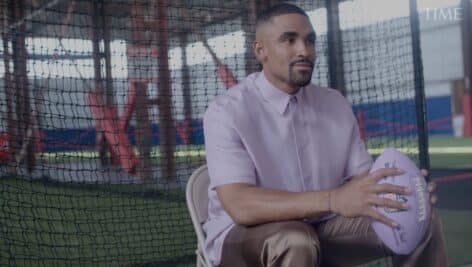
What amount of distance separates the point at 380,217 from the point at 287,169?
0.38 meters

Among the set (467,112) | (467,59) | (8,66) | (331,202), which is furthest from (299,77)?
(467,59)

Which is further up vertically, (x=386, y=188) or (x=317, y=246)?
(x=386, y=188)

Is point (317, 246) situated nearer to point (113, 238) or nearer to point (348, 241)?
point (348, 241)

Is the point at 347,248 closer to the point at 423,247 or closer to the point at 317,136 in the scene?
the point at 423,247

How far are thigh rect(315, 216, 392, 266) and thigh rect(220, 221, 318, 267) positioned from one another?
0.66 feet

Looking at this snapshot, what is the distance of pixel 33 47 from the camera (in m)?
3.43

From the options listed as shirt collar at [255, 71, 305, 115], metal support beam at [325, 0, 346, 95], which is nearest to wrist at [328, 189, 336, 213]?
shirt collar at [255, 71, 305, 115]

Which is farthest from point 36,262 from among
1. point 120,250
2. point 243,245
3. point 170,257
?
→ point 243,245

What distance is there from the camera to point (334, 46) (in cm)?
384

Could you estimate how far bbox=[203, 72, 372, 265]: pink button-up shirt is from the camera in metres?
1.71

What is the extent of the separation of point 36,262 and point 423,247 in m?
2.37

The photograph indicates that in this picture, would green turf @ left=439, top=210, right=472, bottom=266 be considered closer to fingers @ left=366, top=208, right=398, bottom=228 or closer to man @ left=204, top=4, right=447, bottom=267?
man @ left=204, top=4, right=447, bottom=267

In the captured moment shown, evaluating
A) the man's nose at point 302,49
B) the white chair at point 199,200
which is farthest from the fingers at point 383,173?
the white chair at point 199,200

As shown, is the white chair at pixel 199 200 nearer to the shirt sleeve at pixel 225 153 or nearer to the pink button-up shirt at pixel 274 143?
the pink button-up shirt at pixel 274 143
